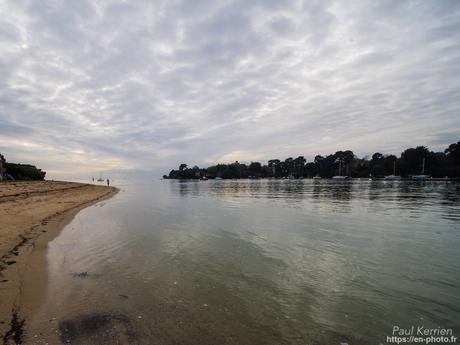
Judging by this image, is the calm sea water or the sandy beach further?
the sandy beach

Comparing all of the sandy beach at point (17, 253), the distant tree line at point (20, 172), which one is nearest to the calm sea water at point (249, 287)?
the sandy beach at point (17, 253)

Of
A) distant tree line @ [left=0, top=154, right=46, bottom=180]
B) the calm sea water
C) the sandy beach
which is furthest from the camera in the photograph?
distant tree line @ [left=0, top=154, right=46, bottom=180]

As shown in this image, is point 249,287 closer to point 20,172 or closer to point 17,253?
point 17,253

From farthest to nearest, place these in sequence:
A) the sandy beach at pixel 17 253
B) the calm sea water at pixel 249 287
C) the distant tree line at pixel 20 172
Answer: the distant tree line at pixel 20 172 → the sandy beach at pixel 17 253 → the calm sea water at pixel 249 287

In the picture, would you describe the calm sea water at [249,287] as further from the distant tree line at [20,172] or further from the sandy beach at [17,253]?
the distant tree line at [20,172]

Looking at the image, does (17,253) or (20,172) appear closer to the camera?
(17,253)

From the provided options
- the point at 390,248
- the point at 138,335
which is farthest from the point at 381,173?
the point at 138,335

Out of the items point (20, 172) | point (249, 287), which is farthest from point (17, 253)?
point (20, 172)

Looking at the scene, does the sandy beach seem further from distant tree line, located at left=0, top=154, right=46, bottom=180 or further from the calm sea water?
distant tree line, located at left=0, top=154, right=46, bottom=180

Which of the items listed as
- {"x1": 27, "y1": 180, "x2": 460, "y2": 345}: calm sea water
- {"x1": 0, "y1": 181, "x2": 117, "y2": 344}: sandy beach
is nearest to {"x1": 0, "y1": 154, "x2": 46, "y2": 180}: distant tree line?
{"x1": 0, "y1": 181, "x2": 117, "y2": 344}: sandy beach

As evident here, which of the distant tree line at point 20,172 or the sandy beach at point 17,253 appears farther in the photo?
the distant tree line at point 20,172

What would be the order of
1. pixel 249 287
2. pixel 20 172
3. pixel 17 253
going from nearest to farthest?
pixel 249 287
pixel 17 253
pixel 20 172

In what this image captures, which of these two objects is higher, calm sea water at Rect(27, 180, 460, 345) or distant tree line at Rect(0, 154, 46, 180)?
distant tree line at Rect(0, 154, 46, 180)

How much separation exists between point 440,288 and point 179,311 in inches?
292
